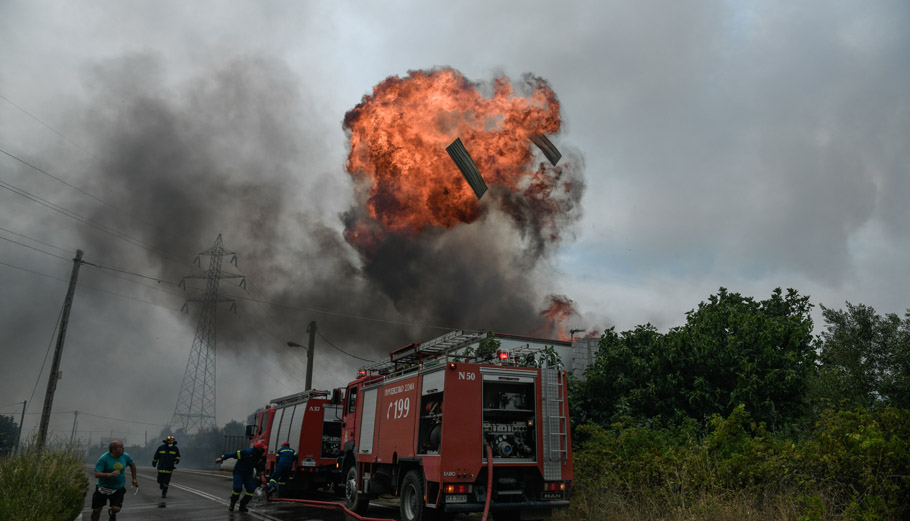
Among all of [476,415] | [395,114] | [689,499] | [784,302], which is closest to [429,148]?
[395,114]

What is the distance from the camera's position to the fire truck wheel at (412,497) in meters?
9.77

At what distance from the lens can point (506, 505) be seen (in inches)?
371

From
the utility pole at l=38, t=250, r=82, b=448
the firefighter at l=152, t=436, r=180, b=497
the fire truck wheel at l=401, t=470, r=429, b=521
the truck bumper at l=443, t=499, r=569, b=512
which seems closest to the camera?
the truck bumper at l=443, t=499, r=569, b=512

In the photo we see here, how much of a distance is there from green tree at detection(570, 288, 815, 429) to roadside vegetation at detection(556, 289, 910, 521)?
1.8 inches

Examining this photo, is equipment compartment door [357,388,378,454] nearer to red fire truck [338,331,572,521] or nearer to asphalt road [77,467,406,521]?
red fire truck [338,331,572,521]

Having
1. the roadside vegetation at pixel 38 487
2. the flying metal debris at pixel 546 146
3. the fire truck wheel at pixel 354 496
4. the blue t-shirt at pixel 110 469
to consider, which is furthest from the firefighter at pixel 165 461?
the flying metal debris at pixel 546 146

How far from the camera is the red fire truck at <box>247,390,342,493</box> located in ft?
55.4

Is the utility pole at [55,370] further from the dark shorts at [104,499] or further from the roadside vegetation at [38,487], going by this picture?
the dark shorts at [104,499]

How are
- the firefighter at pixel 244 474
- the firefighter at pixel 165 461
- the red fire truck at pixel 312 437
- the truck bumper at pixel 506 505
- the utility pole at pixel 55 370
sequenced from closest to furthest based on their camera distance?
the truck bumper at pixel 506 505, the firefighter at pixel 244 474, the firefighter at pixel 165 461, the red fire truck at pixel 312 437, the utility pole at pixel 55 370

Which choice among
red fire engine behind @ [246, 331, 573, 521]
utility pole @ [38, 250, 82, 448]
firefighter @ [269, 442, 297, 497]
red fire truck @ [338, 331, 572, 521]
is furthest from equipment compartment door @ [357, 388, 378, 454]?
utility pole @ [38, 250, 82, 448]

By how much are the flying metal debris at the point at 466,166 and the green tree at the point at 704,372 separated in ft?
36.1

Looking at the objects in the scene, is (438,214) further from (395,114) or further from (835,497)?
(835,497)

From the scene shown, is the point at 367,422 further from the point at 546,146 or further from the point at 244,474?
the point at 546,146

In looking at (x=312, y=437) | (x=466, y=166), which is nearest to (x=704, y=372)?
(x=312, y=437)
